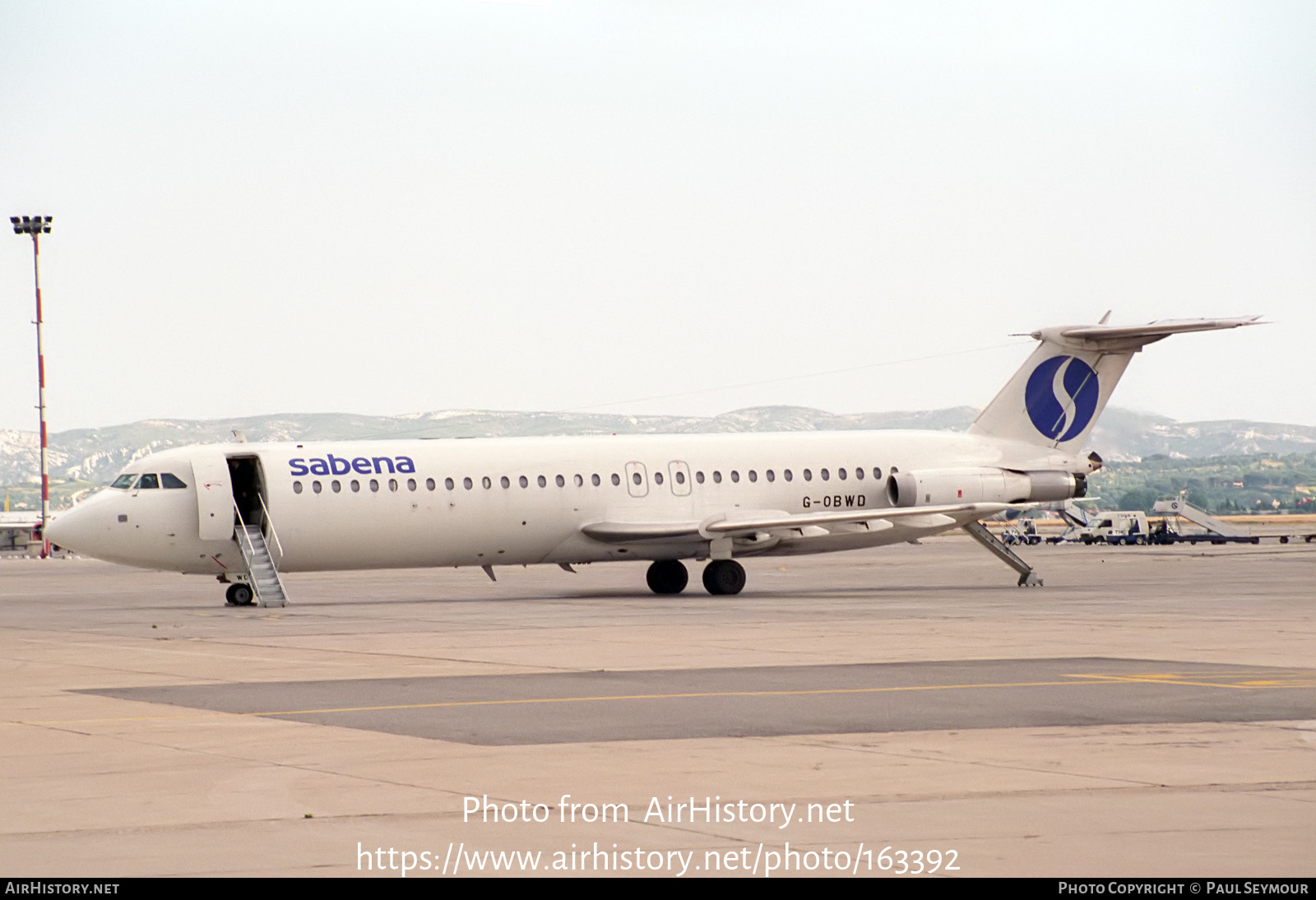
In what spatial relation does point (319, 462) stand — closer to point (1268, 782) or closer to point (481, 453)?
point (481, 453)

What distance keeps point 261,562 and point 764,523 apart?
11.1 meters

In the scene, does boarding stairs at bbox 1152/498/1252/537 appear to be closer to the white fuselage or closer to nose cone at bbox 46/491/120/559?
the white fuselage

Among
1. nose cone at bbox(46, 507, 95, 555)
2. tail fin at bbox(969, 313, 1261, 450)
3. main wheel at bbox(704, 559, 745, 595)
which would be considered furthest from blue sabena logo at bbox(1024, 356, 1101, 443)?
nose cone at bbox(46, 507, 95, 555)

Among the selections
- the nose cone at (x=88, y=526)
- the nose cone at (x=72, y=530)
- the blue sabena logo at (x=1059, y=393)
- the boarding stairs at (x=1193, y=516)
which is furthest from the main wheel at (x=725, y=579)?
the boarding stairs at (x=1193, y=516)

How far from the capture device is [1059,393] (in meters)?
42.1

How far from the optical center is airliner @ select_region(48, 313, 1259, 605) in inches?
1446

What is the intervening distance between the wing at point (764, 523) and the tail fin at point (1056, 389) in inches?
127

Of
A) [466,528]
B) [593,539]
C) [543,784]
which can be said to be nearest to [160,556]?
[466,528]

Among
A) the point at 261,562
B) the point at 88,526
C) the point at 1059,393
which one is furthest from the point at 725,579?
the point at 88,526

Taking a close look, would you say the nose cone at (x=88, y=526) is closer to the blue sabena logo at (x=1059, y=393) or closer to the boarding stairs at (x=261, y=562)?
the boarding stairs at (x=261, y=562)

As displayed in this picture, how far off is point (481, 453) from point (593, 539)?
3.27 meters

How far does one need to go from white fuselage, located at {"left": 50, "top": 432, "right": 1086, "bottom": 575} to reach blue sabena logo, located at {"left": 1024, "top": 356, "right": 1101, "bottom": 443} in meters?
0.77

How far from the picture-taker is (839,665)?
778 inches

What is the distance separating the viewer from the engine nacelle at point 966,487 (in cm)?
4016
